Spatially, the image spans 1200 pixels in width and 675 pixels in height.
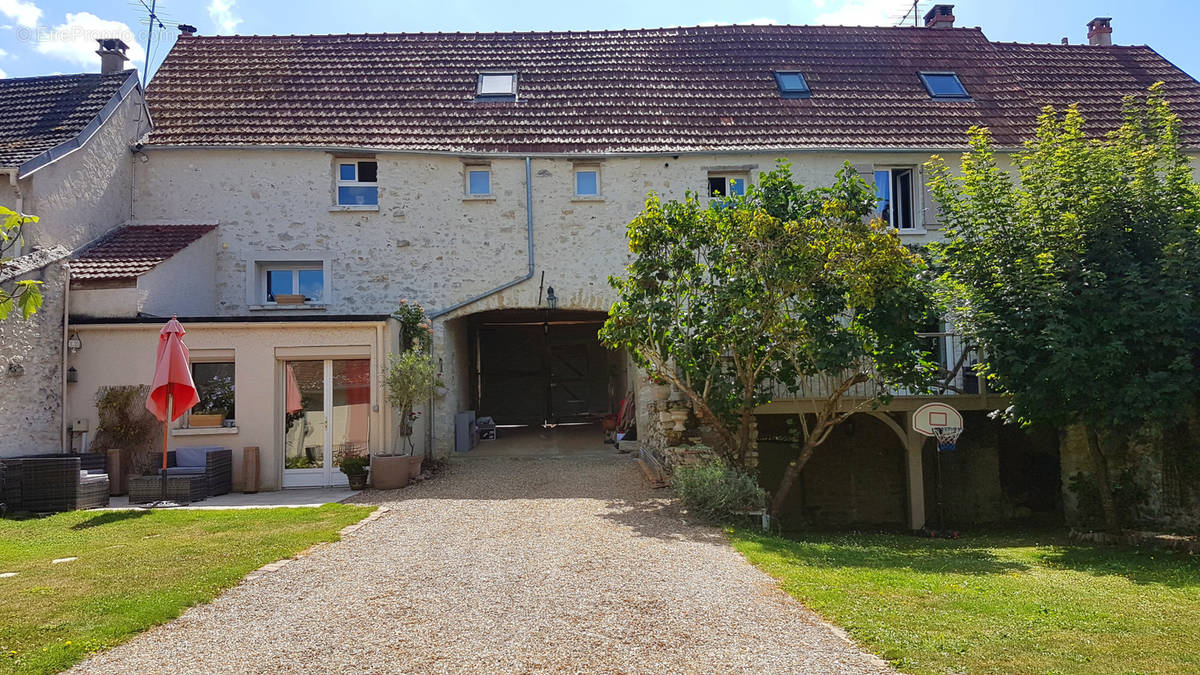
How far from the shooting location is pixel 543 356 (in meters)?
23.1

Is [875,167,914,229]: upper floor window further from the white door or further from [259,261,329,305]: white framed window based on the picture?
[259,261,329,305]: white framed window

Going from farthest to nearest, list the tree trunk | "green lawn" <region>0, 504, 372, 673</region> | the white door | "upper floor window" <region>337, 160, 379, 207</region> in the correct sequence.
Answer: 1. "upper floor window" <region>337, 160, 379, 207</region>
2. the white door
3. the tree trunk
4. "green lawn" <region>0, 504, 372, 673</region>

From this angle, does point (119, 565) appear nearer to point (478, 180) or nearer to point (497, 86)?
point (478, 180)

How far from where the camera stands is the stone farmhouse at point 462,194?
12914 millimetres

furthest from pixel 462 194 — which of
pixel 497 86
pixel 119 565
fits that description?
pixel 119 565

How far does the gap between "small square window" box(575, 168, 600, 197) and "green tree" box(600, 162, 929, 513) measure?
484 centimetres

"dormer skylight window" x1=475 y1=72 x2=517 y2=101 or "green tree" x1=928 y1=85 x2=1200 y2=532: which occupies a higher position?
"dormer skylight window" x1=475 y1=72 x2=517 y2=101

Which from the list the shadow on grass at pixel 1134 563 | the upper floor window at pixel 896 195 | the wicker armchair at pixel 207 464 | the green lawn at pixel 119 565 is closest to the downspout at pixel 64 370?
the wicker armchair at pixel 207 464

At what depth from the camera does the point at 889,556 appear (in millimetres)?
8578

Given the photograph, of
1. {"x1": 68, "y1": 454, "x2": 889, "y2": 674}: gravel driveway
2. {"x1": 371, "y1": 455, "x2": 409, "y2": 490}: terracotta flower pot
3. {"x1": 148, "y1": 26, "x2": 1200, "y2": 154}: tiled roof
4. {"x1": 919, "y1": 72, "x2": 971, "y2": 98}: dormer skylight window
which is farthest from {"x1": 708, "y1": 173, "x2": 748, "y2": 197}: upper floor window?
{"x1": 68, "y1": 454, "x2": 889, "y2": 674}: gravel driveway

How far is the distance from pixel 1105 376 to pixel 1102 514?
306cm

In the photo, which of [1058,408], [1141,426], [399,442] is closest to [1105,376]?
[1058,408]

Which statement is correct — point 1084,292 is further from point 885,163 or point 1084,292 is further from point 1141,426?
point 885,163

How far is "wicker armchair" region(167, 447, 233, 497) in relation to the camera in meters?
11.4
